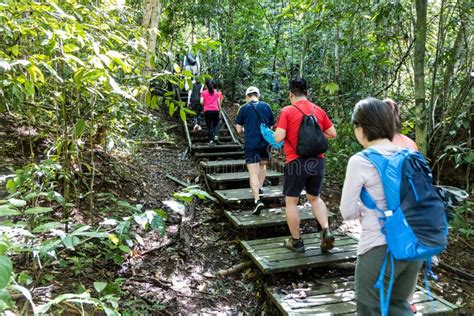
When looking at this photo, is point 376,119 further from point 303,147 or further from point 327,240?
point 327,240

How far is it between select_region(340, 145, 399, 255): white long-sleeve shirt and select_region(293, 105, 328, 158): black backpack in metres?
1.49

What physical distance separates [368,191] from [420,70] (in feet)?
10.8

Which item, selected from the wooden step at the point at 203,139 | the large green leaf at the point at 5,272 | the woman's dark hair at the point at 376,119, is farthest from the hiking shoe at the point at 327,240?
the wooden step at the point at 203,139

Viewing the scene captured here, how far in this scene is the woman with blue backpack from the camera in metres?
2.00

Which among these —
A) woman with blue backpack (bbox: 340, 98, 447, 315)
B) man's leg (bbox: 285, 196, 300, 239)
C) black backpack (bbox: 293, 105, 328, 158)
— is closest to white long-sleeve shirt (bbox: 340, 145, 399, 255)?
woman with blue backpack (bbox: 340, 98, 447, 315)

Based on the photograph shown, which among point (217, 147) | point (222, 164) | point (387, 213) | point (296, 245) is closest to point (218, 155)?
point (217, 147)

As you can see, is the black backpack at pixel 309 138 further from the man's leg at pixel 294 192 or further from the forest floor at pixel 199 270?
the forest floor at pixel 199 270

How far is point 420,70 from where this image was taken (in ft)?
15.4

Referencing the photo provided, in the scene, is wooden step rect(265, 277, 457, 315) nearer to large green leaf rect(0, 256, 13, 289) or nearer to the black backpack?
the black backpack

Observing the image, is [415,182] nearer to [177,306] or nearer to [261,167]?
[177,306]

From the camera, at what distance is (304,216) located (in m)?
4.87

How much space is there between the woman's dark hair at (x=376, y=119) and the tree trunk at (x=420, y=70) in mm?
2791

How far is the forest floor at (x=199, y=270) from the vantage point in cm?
362

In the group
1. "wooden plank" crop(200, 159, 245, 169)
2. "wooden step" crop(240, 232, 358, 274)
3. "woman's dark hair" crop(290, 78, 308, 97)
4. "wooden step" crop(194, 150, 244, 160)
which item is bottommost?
"wooden step" crop(240, 232, 358, 274)
